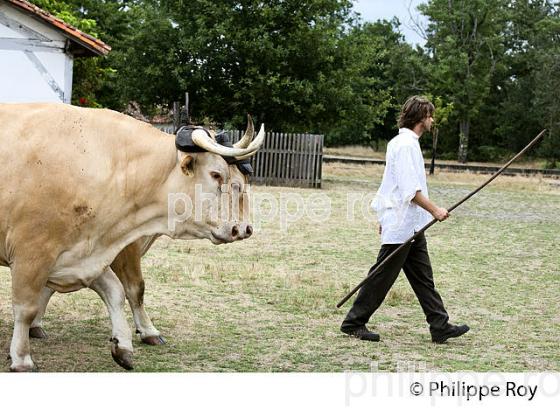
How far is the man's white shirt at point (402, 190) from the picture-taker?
25.3ft

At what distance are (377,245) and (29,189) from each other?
937 centimetres

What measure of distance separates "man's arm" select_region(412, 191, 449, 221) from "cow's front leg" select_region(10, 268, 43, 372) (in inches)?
130

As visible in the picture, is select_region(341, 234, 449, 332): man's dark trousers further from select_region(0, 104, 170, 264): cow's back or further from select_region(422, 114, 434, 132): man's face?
select_region(0, 104, 170, 264): cow's back

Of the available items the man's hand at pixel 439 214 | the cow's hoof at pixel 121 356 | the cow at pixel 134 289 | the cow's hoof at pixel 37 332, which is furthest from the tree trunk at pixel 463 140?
the cow's hoof at pixel 121 356

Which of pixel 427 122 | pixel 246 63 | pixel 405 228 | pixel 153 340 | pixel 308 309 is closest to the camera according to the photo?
pixel 153 340

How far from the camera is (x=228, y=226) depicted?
6566mm

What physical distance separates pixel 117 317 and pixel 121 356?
33cm

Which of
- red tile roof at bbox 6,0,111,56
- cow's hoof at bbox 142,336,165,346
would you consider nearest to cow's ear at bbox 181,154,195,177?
cow's hoof at bbox 142,336,165,346

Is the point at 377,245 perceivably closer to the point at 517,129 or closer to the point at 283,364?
the point at 283,364

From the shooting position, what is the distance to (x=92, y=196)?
6.27 m

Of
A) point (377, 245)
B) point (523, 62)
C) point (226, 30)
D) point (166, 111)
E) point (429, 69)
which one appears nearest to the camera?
point (377, 245)

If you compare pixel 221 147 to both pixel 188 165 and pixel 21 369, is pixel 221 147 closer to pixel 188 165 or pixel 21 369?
pixel 188 165

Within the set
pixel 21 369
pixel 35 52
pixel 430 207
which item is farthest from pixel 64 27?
pixel 21 369

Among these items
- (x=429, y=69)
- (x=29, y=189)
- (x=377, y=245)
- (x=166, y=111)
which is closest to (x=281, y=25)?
(x=166, y=111)
